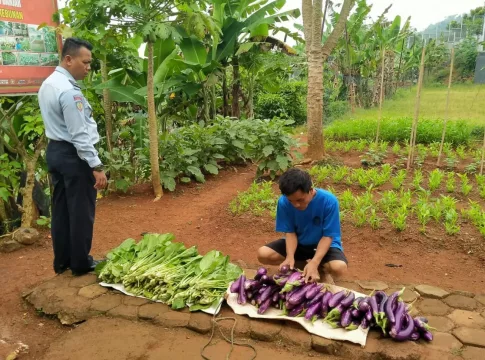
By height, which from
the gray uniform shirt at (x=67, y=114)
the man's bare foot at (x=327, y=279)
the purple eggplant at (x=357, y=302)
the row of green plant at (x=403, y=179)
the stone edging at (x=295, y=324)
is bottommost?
the stone edging at (x=295, y=324)

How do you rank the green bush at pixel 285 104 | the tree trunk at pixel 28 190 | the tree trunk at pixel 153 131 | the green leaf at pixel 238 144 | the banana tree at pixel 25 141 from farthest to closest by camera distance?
the green bush at pixel 285 104
the green leaf at pixel 238 144
the tree trunk at pixel 153 131
the tree trunk at pixel 28 190
the banana tree at pixel 25 141

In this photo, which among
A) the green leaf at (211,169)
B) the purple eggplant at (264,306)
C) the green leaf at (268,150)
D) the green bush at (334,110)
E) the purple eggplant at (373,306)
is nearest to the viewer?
the purple eggplant at (373,306)

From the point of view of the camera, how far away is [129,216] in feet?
18.1

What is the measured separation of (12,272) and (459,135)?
8149mm

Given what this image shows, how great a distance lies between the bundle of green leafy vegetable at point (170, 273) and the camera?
313cm

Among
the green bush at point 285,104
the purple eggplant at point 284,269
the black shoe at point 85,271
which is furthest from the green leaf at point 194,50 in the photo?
the green bush at point 285,104

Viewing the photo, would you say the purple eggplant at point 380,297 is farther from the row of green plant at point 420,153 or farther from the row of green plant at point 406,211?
the row of green plant at point 420,153

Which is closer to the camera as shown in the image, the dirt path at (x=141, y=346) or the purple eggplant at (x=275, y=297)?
the dirt path at (x=141, y=346)

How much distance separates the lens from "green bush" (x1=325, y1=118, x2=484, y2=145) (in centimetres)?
842

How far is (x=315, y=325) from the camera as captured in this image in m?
2.79

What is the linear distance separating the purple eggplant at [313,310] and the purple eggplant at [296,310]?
7cm

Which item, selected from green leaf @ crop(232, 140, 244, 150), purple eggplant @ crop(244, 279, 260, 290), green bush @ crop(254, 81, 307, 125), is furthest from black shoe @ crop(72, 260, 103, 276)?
green bush @ crop(254, 81, 307, 125)

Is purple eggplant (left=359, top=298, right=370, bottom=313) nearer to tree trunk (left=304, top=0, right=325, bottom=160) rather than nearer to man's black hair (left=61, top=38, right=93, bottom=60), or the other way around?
man's black hair (left=61, top=38, right=93, bottom=60)

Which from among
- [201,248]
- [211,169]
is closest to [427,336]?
[201,248]
